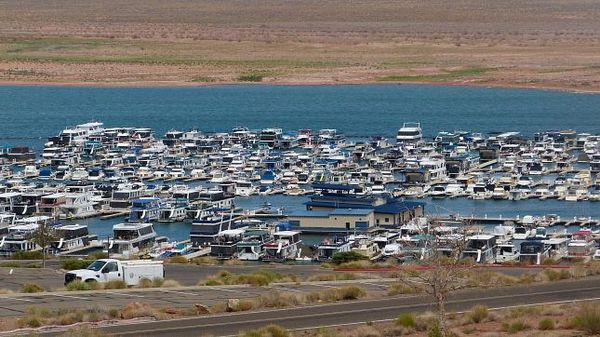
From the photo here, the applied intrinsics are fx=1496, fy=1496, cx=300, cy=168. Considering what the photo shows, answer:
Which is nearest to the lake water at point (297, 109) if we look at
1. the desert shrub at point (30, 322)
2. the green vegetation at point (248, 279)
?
the green vegetation at point (248, 279)

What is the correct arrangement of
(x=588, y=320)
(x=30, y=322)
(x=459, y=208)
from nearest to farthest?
1. (x=588, y=320)
2. (x=30, y=322)
3. (x=459, y=208)

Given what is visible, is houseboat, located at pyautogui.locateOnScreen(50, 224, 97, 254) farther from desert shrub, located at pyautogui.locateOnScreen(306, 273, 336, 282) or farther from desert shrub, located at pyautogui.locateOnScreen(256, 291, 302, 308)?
desert shrub, located at pyautogui.locateOnScreen(256, 291, 302, 308)

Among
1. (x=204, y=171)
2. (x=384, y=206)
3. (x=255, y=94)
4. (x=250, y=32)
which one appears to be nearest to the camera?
(x=384, y=206)

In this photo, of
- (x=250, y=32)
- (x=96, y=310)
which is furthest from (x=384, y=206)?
(x=250, y=32)

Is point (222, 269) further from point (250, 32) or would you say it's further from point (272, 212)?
point (250, 32)

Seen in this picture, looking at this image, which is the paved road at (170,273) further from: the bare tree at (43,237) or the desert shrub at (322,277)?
the bare tree at (43,237)

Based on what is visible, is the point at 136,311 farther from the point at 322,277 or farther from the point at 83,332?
the point at 322,277

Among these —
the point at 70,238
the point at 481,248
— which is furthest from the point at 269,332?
the point at 70,238
